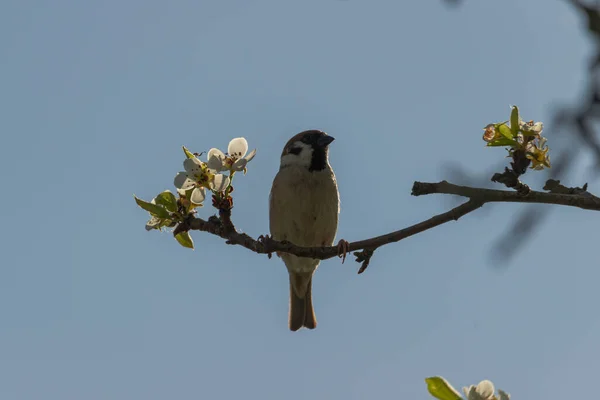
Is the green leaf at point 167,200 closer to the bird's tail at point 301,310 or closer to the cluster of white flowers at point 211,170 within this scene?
the cluster of white flowers at point 211,170

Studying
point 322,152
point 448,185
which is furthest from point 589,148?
point 322,152

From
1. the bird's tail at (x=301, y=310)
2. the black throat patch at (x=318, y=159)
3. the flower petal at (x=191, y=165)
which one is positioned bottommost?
the flower petal at (x=191, y=165)

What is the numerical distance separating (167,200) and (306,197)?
1.92 m

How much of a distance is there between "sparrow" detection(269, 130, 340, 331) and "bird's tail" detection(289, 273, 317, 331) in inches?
14.8

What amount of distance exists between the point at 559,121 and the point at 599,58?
10 cm

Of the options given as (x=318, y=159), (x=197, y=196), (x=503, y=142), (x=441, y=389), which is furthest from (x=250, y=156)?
(x=318, y=159)

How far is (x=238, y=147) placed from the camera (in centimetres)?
287

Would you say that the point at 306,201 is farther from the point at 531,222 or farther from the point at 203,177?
the point at 531,222

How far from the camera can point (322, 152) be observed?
16.7ft

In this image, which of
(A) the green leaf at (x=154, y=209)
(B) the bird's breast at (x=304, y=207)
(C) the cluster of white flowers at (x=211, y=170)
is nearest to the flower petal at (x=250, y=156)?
(C) the cluster of white flowers at (x=211, y=170)

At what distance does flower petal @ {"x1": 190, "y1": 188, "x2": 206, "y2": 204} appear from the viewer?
9.25ft

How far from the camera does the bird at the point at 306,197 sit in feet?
15.4

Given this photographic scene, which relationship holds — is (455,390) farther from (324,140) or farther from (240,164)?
(324,140)

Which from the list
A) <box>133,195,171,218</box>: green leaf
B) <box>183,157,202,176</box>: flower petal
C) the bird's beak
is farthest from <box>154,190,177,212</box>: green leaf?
the bird's beak
